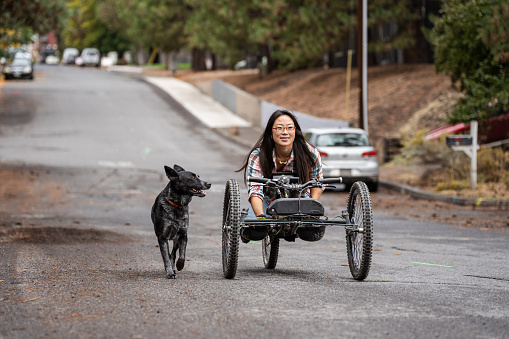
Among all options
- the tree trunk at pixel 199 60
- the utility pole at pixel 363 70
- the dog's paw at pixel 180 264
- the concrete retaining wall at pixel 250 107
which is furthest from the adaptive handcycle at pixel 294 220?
the tree trunk at pixel 199 60

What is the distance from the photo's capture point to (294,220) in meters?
8.27

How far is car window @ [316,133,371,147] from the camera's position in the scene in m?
22.9

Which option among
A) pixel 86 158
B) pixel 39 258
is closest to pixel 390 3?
pixel 86 158

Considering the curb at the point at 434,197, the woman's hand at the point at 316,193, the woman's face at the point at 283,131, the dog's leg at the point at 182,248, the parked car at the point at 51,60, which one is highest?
the parked car at the point at 51,60

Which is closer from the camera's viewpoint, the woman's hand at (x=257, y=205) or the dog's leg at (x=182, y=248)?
the woman's hand at (x=257, y=205)

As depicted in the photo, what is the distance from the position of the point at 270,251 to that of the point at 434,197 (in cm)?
1187

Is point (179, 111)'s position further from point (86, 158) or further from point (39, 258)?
point (39, 258)

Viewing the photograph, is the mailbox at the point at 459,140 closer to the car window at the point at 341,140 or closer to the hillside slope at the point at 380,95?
the car window at the point at 341,140

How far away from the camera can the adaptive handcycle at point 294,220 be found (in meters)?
8.09

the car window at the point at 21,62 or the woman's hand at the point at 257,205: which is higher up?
the car window at the point at 21,62

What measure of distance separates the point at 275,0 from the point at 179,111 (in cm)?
847

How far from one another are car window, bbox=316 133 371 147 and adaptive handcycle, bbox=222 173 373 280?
14.1 metres

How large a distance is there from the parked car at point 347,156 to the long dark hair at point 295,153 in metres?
13.5

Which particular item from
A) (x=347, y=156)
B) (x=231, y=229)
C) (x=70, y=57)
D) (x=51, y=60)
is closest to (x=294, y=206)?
(x=231, y=229)
